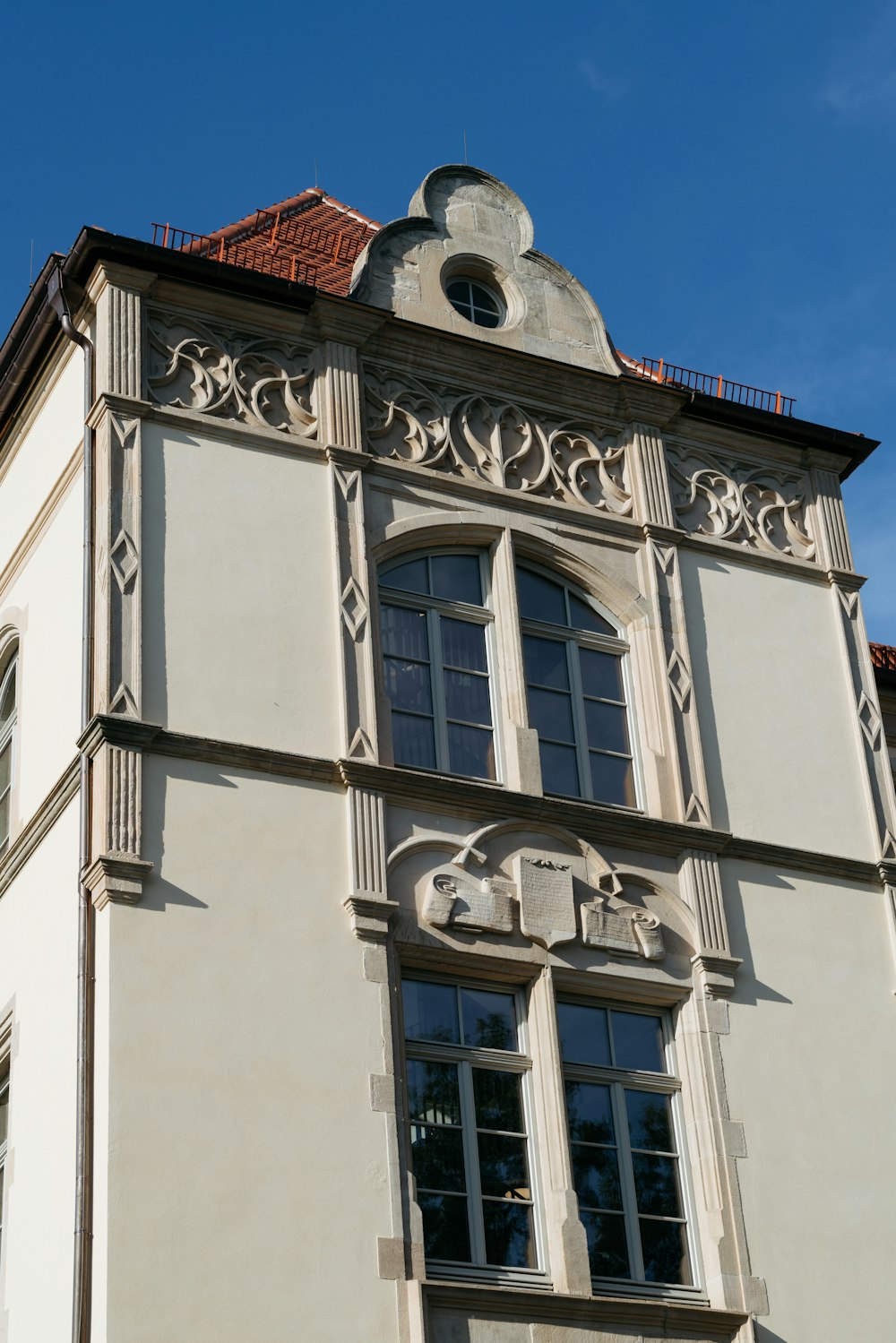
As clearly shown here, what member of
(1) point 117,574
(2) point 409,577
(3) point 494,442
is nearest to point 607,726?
(2) point 409,577

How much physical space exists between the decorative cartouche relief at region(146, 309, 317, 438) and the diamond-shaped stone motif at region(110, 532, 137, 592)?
4.57ft

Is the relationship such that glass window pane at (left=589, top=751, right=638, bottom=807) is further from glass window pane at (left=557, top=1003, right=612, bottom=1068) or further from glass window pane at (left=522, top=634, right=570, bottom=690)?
glass window pane at (left=557, top=1003, right=612, bottom=1068)

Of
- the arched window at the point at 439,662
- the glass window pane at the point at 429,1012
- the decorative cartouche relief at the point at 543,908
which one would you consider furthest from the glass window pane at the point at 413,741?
the glass window pane at the point at 429,1012

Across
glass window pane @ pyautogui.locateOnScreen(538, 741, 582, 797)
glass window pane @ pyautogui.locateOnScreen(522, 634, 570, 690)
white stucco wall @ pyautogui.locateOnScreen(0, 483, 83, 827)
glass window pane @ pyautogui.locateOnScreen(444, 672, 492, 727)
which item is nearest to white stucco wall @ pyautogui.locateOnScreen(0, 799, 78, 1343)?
white stucco wall @ pyautogui.locateOnScreen(0, 483, 83, 827)

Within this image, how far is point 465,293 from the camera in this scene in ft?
63.6

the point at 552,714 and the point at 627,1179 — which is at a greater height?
the point at 552,714

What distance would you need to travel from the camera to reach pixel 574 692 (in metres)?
17.8

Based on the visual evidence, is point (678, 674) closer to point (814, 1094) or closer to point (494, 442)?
point (494, 442)

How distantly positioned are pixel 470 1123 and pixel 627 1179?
1268 millimetres

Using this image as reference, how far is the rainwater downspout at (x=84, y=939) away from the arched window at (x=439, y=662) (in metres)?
2.34

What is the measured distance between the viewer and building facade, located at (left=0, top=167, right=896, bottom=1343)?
14438 millimetres

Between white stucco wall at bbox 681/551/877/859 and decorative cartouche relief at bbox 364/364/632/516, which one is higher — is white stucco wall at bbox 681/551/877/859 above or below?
below

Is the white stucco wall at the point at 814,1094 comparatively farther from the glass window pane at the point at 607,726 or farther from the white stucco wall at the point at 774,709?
the glass window pane at the point at 607,726

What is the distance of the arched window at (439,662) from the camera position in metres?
17.0
